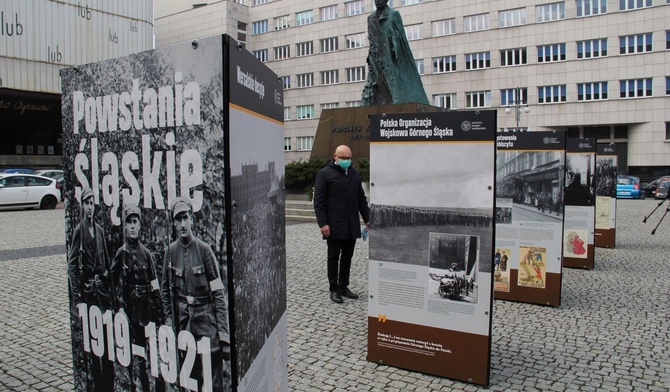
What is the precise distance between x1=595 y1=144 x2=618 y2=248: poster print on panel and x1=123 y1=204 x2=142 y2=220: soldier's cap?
37.2 ft

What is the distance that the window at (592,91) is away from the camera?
46.9 meters

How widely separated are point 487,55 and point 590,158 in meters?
44.7

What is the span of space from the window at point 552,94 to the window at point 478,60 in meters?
5.24

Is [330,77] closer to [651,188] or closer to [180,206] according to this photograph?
[651,188]

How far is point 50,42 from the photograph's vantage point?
40.6 meters

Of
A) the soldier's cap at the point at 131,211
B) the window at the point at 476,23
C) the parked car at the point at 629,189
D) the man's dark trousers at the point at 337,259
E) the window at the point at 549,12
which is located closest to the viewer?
the soldier's cap at the point at 131,211

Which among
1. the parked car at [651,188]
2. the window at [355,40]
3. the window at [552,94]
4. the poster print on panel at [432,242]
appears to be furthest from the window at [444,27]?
the poster print on panel at [432,242]

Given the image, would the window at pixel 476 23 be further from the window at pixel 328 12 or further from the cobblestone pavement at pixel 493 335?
the cobblestone pavement at pixel 493 335

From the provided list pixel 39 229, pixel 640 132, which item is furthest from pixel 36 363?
pixel 640 132

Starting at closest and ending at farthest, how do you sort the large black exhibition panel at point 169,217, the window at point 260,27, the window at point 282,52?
the large black exhibition panel at point 169,217 → the window at point 282,52 → the window at point 260,27

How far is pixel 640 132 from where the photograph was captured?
4616 cm

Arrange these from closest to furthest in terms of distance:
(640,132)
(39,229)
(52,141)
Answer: (39,229), (640,132), (52,141)

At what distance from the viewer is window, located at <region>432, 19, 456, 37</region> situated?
52844mm

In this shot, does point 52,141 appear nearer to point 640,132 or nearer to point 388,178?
point 640,132
